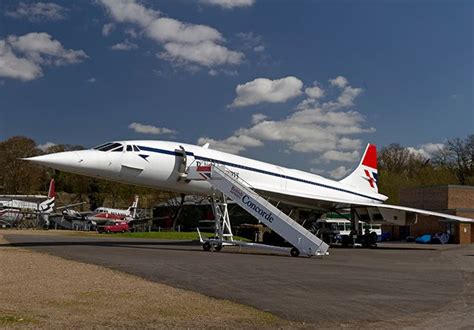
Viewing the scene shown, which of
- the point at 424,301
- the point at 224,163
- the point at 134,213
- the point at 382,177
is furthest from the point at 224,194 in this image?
the point at 382,177

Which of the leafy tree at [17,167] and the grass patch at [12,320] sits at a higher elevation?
the leafy tree at [17,167]

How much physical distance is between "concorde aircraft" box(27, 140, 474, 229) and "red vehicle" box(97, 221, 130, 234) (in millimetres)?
26746

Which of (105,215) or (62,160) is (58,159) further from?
(105,215)

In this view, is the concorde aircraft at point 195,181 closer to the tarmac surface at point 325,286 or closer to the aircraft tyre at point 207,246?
the aircraft tyre at point 207,246

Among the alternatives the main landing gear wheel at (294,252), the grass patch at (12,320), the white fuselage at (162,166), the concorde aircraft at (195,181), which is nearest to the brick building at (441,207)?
the concorde aircraft at (195,181)

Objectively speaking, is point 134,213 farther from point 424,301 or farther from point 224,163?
point 424,301

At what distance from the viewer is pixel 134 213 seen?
194 feet

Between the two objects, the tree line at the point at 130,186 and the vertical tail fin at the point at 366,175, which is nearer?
the vertical tail fin at the point at 366,175

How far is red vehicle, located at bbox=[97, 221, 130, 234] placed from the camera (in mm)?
50938

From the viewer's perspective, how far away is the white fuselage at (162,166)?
1961cm

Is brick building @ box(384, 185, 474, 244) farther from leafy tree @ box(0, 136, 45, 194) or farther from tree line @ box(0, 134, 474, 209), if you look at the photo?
leafy tree @ box(0, 136, 45, 194)

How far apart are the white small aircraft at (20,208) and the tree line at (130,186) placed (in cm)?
527

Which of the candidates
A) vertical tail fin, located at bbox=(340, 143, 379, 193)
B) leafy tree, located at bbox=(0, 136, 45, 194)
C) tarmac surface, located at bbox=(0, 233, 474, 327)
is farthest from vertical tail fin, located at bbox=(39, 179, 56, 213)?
tarmac surface, located at bbox=(0, 233, 474, 327)

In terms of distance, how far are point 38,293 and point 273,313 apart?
3881mm
